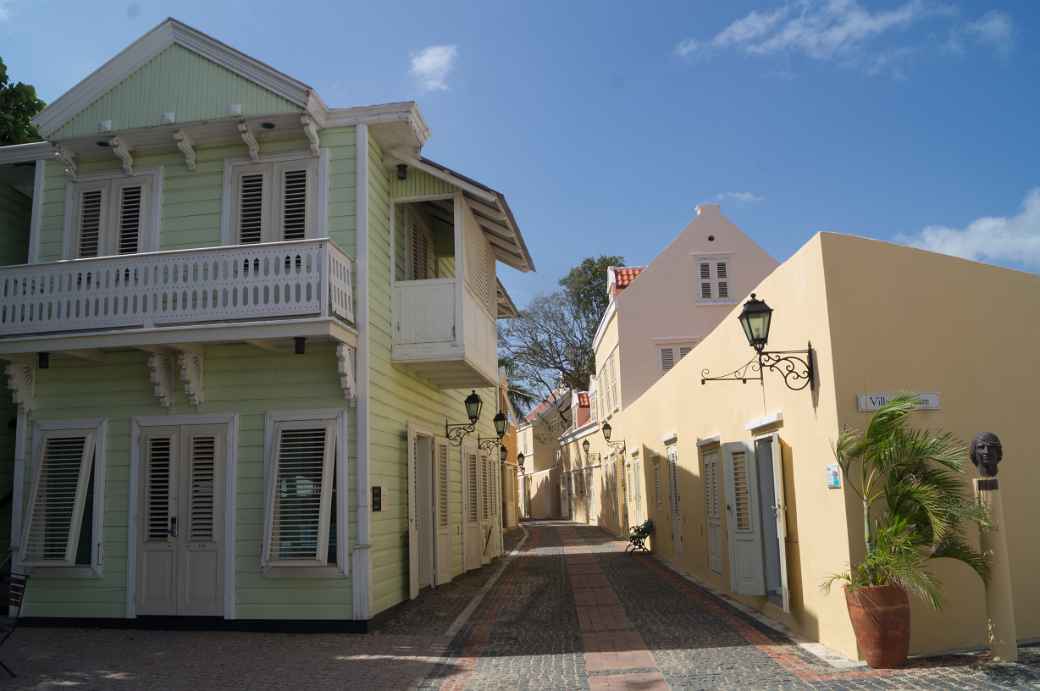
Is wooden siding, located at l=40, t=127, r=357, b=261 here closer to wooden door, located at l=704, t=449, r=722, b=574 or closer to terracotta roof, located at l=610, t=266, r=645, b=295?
wooden door, located at l=704, t=449, r=722, b=574

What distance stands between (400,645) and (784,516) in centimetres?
429

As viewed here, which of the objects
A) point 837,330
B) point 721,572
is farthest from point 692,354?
point 837,330

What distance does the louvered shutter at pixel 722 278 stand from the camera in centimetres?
2467

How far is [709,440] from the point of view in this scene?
12.0 meters

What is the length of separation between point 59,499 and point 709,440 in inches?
339

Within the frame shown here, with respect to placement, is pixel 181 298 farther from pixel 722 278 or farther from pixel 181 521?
pixel 722 278

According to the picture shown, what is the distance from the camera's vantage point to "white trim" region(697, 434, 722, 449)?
37.9 ft

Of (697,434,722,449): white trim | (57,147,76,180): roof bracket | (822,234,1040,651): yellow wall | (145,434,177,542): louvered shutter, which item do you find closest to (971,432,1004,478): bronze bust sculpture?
(822,234,1040,651): yellow wall

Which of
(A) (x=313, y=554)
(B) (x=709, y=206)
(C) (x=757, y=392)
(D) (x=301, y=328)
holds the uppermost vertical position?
(B) (x=709, y=206)

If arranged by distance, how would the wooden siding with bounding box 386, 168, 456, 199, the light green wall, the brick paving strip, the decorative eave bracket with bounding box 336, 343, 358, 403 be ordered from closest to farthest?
the brick paving strip < the decorative eave bracket with bounding box 336, 343, 358, 403 < the wooden siding with bounding box 386, 168, 456, 199 < the light green wall

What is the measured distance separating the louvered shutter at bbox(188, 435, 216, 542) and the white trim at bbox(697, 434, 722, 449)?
6549 mm

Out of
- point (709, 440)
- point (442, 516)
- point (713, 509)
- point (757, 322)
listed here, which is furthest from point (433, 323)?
point (757, 322)

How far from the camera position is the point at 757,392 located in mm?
9664

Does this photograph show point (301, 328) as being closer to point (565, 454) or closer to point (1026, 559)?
point (1026, 559)
